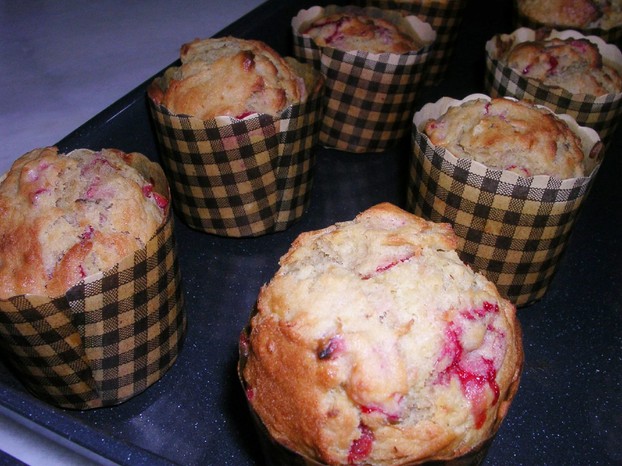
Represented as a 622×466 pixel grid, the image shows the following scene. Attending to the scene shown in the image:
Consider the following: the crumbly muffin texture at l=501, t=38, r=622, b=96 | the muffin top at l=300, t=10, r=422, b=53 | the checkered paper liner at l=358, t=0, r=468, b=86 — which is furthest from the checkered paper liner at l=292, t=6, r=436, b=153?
the crumbly muffin texture at l=501, t=38, r=622, b=96

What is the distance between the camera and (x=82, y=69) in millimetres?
2543

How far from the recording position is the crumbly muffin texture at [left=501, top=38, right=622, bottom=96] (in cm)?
207

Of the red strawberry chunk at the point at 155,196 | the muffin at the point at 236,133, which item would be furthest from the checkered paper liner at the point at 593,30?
the red strawberry chunk at the point at 155,196

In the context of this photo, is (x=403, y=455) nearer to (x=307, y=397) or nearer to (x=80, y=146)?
(x=307, y=397)

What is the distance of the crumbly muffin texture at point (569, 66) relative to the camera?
207 centimetres

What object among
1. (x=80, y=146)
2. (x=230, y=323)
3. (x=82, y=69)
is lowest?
(x=230, y=323)

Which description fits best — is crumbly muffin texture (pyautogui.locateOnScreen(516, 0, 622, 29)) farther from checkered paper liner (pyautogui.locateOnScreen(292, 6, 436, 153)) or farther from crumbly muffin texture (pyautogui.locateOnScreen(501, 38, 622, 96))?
checkered paper liner (pyautogui.locateOnScreen(292, 6, 436, 153))

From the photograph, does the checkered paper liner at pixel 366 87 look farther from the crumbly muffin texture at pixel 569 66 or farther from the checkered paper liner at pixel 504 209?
the checkered paper liner at pixel 504 209

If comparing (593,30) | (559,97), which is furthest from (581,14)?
(559,97)

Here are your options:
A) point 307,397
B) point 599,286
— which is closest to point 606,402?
point 599,286

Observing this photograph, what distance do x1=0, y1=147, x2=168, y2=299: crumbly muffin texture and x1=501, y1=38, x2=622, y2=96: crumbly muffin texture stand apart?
132 cm

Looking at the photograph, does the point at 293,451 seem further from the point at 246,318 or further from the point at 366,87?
the point at 366,87

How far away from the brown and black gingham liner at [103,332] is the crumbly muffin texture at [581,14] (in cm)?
186

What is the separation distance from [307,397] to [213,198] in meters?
0.92
